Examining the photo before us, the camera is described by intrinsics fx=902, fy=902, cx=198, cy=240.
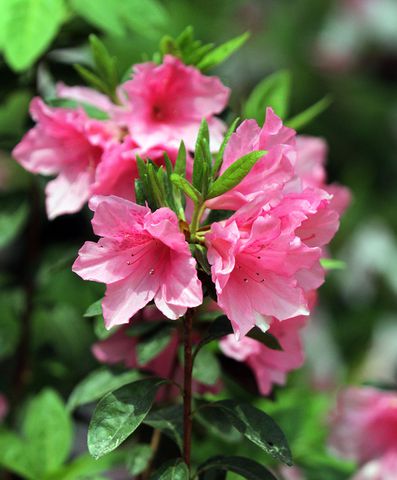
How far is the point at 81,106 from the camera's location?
1205 millimetres

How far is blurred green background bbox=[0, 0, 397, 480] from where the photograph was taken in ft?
4.59

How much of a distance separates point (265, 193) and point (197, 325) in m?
0.35

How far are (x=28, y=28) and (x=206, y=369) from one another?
519mm

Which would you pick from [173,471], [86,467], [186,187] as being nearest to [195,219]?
[186,187]

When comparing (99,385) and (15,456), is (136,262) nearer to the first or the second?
(99,385)

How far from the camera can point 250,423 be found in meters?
0.98

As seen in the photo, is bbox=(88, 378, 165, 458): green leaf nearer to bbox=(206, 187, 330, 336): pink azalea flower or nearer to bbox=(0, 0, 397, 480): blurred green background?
bbox=(206, 187, 330, 336): pink azalea flower

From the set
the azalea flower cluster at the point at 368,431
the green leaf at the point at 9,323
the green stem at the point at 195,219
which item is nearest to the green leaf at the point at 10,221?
the green leaf at the point at 9,323

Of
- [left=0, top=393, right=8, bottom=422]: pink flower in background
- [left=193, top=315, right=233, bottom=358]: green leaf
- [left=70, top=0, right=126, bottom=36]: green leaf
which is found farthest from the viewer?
[left=0, top=393, right=8, bottom=422]: pink flower in background

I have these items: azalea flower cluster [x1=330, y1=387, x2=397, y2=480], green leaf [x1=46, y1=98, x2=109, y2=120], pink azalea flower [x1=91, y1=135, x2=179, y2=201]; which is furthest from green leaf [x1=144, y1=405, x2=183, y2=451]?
azalea flower cluster [x1=330, y1=387, x2=397, y2=480]

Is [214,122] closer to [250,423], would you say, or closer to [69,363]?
[250,423]

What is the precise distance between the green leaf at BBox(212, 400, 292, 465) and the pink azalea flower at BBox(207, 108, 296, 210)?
23 cm

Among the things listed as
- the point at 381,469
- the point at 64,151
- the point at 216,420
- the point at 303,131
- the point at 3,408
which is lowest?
the point at 303,131

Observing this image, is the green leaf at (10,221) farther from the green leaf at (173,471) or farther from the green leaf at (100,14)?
the green leaf at (173,471)
